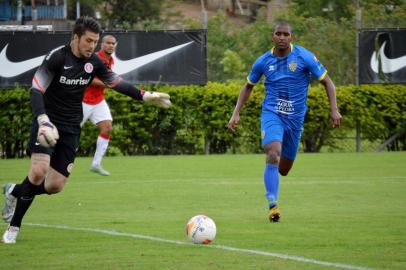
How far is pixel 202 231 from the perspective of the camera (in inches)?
347

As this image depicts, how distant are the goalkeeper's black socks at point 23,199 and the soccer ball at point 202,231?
169cm

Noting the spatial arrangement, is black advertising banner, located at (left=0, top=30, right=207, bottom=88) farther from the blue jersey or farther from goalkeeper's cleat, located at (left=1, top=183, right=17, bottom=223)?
goalkeeper's cleat, located at (left=1, top=183, right=17, bottom=223)

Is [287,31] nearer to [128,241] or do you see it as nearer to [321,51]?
[128,241]

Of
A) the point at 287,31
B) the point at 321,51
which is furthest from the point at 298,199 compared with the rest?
the point at 321,51

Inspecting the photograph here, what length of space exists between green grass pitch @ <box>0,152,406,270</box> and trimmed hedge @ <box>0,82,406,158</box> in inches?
120

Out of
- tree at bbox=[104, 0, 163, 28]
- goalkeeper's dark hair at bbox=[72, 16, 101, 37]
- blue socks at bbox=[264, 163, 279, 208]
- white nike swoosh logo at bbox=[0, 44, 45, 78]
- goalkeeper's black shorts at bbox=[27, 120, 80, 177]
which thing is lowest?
tree at bbox=[104, 0, 163, 28]

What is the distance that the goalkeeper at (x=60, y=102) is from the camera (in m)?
9.00

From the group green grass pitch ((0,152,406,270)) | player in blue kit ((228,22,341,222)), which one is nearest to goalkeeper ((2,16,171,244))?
green grass pitch ((0,152,406,270))

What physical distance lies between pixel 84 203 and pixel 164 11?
1696 inches

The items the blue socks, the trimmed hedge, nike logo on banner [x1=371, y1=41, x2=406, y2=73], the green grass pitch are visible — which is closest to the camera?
the green grass pitch

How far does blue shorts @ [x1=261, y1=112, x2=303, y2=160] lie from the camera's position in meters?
11.2

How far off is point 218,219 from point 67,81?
2801 millimetres

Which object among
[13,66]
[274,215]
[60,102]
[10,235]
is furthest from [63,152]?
[13,66]

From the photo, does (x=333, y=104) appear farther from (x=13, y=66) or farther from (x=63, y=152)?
(x=13, y=66)
